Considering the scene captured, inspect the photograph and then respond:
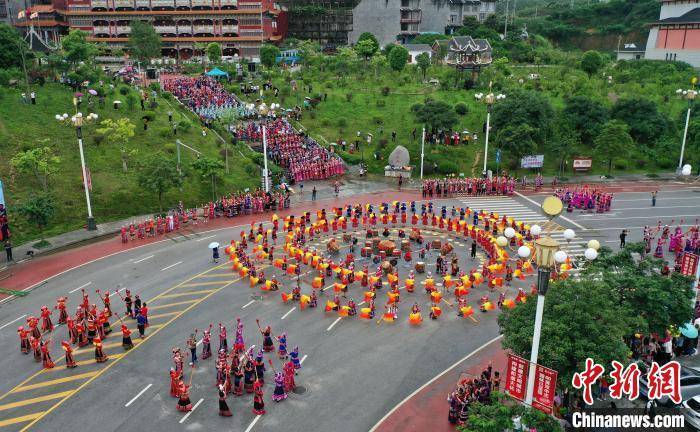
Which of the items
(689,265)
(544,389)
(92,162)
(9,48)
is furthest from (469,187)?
(9,48)

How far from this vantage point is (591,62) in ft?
259

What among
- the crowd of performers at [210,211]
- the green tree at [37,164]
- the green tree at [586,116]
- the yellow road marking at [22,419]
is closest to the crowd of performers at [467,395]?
the yellow road marking at [22,419]

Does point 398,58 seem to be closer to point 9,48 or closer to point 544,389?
point 9,48

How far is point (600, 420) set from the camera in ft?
59.7

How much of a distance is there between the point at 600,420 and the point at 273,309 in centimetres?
1463

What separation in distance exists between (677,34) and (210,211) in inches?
3210

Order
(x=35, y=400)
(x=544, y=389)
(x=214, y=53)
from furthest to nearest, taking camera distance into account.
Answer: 1. (x=214, y=53)
2. (x=35, y=400)
3. (x=544, y=389)

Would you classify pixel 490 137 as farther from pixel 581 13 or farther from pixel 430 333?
pixel 581 13

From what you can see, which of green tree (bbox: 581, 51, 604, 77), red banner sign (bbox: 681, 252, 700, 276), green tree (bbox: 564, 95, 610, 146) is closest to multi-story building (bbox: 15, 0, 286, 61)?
green tree (bbox: 581, 51, 604, 77)

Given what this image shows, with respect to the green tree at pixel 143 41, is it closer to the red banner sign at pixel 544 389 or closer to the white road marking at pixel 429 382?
the white road marking at pixel 429 382

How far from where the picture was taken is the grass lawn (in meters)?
40.6

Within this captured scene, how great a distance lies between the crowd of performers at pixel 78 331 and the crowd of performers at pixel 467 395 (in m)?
13.1

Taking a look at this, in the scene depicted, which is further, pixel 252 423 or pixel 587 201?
pixel 587 201

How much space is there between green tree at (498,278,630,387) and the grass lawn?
2975 cm
